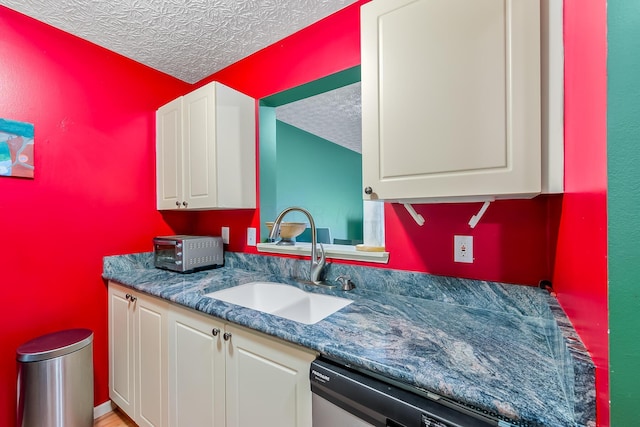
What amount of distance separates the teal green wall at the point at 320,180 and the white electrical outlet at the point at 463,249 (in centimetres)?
154

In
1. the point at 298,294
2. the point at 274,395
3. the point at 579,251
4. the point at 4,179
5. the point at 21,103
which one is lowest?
the point at 274,395

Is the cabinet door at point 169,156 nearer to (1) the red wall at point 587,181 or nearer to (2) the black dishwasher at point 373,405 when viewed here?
(2) the black dishwasher at point 373,405

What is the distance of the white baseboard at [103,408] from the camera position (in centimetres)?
175

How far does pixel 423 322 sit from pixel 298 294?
702 mm

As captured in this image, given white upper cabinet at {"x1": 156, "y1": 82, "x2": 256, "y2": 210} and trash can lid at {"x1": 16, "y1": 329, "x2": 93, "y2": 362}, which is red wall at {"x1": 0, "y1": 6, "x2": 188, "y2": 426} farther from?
white upper cabinet at {"x1": 156, "y1": 82, "x2": 256, "y2": 210}

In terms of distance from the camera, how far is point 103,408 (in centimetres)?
178

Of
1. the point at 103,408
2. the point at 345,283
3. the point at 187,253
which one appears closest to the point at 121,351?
the point at 103,408

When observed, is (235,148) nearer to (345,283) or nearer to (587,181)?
(345,283)

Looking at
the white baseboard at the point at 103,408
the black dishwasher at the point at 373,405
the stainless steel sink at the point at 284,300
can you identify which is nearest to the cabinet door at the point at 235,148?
the stainless steel sink at the point at 284,300

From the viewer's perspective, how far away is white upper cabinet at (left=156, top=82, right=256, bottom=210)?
1.73m

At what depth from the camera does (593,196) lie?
515 mm

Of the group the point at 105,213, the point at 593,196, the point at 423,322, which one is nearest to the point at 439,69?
the point at 593,196

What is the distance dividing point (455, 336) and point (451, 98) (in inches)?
30.5

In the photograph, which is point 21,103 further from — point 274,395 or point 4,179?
point 274,395
